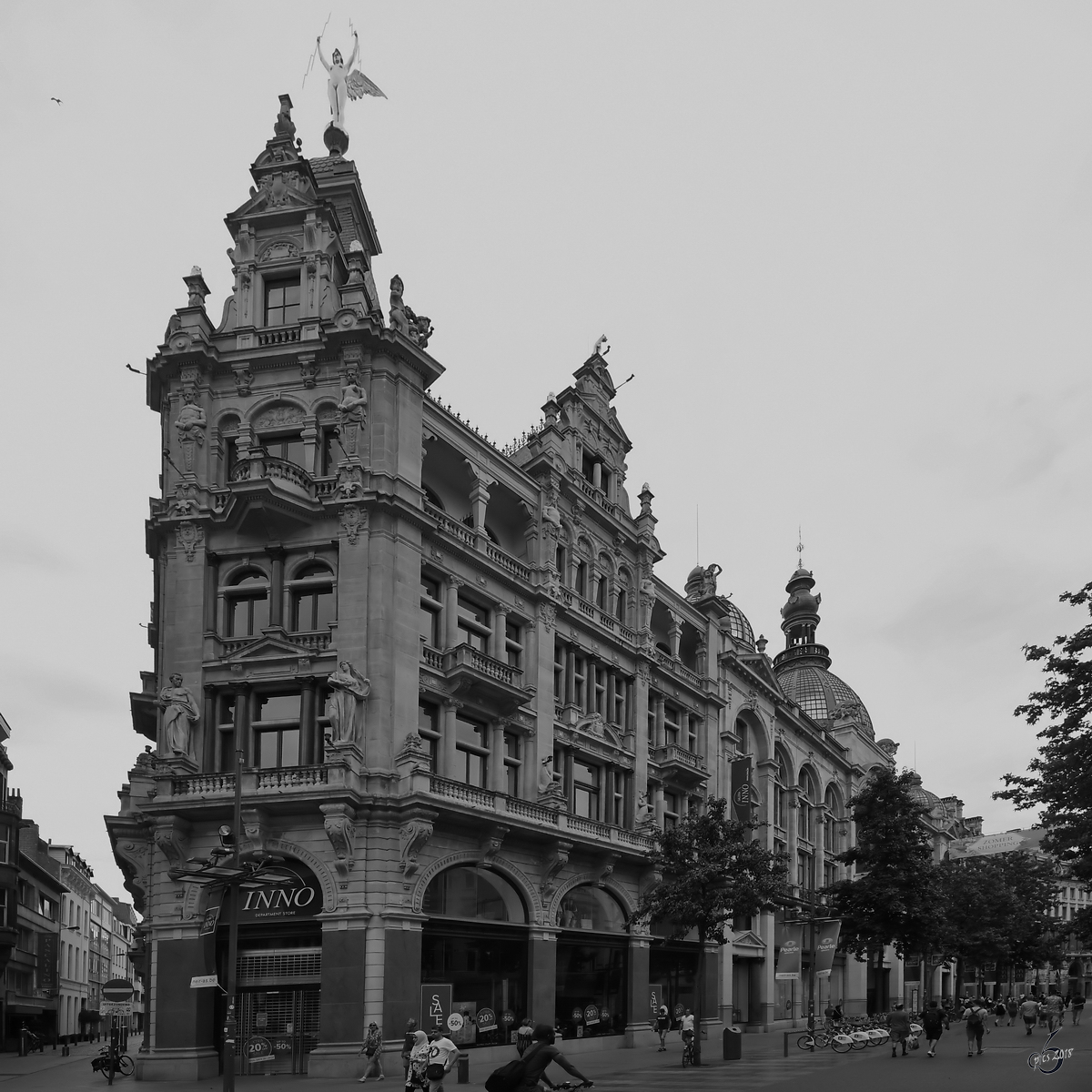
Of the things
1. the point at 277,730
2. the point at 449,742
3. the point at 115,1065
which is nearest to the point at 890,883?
the point at 449,742

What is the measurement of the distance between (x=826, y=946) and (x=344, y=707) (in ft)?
104

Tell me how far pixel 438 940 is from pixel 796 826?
43.3m

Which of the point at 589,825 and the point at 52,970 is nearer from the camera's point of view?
the point at 589,825

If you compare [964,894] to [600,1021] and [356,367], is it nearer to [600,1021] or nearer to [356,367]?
[600,1021]

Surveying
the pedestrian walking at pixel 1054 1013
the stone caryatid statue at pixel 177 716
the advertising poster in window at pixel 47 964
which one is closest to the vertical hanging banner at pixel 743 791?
the pedestrian walking at pixel 1054 1013

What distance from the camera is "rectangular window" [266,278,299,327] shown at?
1730 inches

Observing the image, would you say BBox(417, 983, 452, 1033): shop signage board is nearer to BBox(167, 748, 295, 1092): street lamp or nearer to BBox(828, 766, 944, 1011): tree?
BBox(167, 748, 295, 1092): street lamp

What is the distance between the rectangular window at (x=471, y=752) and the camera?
143 feet

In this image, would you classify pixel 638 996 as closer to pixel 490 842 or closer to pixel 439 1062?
pixel 490 842

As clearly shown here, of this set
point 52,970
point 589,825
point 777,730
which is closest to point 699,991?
point 589,825

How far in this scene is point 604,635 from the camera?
5344 cm

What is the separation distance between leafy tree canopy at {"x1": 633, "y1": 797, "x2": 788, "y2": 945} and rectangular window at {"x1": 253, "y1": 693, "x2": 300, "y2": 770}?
48.1ft

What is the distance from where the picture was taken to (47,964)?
88.0 m

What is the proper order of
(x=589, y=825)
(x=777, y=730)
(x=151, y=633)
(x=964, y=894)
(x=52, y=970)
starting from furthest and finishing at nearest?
(x=52, y=970) < (x=964, y=894) < (x=777, y=730) < (x=151, y=633) < (x=589, y=825)
